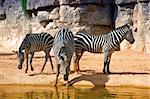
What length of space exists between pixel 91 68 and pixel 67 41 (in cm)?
288

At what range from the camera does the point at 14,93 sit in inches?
469

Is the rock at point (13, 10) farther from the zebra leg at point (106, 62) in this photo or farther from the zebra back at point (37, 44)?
the zebra leg at point (106, 62)

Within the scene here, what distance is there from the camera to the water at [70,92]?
11.1 meters

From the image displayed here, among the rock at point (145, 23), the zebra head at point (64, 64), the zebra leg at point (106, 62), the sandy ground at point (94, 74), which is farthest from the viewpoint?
the rock at point (145, 23)

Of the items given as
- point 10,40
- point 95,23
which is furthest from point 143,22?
point 10,40

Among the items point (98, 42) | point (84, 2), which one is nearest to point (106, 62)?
point (98, 42)

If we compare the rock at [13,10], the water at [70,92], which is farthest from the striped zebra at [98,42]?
the rock at [13,10]

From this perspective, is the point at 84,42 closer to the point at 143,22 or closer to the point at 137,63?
the point at 137,63

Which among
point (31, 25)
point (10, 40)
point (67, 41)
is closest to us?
point (67, 41)

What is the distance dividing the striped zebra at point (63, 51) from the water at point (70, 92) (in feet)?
1.94

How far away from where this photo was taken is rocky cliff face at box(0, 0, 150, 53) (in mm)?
21203

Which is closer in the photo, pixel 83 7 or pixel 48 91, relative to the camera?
pixel 48 91

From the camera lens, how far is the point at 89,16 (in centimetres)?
2303

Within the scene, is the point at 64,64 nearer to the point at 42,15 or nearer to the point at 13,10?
the point at 42,15
